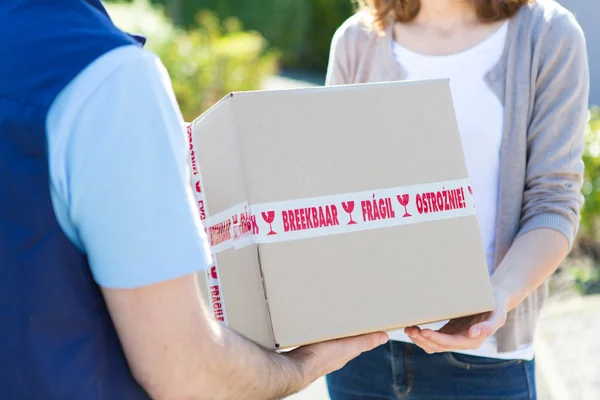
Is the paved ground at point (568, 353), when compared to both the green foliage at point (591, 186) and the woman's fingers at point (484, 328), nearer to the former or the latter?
the green foliage at point (591, 186)

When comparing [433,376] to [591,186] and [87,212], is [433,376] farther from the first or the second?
[591,186]

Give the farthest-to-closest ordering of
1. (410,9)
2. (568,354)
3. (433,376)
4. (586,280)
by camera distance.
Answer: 1. (586,280)
2. (568,354)
3. (410,9)
4. (433,376)

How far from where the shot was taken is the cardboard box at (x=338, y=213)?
4.79ft

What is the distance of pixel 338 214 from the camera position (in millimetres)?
1505

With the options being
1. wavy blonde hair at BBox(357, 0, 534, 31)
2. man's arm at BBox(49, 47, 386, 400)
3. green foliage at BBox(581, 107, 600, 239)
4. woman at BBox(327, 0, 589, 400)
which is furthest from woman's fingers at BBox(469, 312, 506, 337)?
green foliage at BBox(581, 107, 600, 239)

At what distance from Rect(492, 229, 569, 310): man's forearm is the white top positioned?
94 centimetres

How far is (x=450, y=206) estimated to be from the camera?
62.4 inches

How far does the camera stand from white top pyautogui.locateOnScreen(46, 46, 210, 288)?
1044mm

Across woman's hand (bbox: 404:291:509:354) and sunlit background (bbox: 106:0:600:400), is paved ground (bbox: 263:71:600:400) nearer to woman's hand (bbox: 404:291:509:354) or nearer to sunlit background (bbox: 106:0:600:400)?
sunlit background (bbox: 106:0:600:400)

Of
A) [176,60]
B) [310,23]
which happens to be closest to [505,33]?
[176,60]

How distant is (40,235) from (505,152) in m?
1.19

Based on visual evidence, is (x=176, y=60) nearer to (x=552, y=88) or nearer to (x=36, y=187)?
(x=552, y=88)

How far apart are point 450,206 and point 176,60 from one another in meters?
6.70

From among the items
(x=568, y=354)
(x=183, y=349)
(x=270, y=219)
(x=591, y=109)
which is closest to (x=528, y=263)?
(x=270, y=219)
